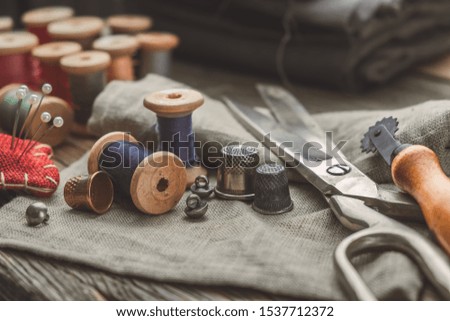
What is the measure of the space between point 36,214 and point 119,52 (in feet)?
1.74

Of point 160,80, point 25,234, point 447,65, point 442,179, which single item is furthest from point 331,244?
point 447,65

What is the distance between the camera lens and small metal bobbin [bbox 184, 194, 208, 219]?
0.81 m

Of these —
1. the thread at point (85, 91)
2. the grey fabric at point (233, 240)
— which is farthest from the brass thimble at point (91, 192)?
the thread at point (85, 91)

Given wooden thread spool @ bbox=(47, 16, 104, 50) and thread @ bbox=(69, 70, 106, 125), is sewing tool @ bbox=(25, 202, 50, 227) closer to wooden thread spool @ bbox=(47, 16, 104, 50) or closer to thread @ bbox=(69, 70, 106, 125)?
thread @ bbox=(69, 70, 106, 125)

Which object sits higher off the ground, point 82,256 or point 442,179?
point 442,179

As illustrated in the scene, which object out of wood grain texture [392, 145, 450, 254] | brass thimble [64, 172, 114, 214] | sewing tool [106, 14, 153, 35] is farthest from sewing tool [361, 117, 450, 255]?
sewing tool [106, 14, 153, 35]

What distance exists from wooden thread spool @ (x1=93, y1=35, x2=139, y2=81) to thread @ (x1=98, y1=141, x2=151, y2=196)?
1.34 feet

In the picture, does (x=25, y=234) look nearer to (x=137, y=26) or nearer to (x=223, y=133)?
(x=223, y=133)

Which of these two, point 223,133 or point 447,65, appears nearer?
point 223,133

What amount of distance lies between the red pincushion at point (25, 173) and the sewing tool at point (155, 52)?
52 centimetres

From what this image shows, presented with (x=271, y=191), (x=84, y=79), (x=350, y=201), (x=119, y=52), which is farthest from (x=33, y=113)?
(x=350, y=201)

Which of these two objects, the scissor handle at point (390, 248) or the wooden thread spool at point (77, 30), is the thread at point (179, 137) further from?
the wooden thread spool at point (77, 30)

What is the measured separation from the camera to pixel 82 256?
72 cm
